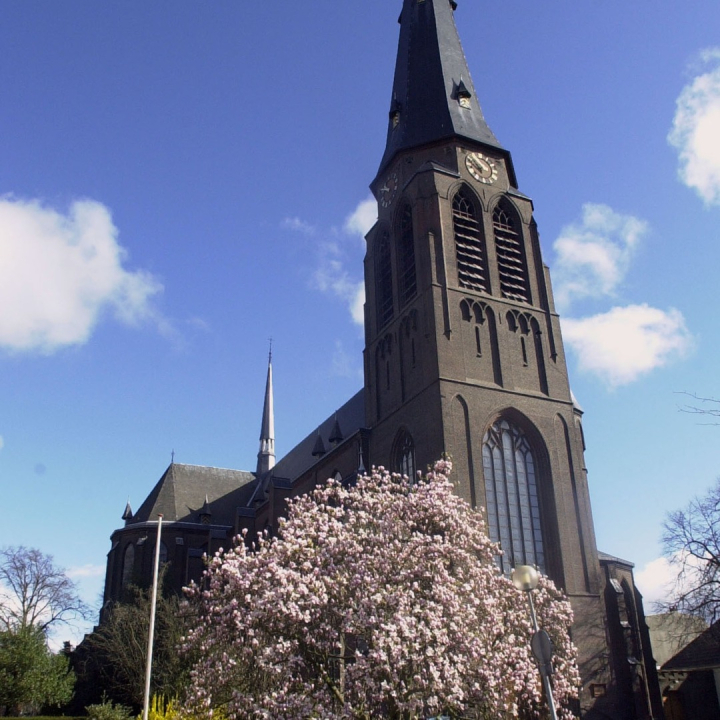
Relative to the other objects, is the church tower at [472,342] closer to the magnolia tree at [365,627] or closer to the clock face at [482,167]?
the clock face at [482,167]

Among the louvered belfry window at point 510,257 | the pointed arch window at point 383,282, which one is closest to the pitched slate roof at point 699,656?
the louvered belfry window at point 510,257

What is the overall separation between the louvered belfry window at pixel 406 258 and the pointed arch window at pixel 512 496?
775 cm

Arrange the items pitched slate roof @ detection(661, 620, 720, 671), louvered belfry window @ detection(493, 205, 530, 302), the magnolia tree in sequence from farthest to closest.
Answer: louvered belfry window @ detection(493, 205, 530, 302), pitched slate roof @ detection(661, 620, 720, 671), the magnolia tree

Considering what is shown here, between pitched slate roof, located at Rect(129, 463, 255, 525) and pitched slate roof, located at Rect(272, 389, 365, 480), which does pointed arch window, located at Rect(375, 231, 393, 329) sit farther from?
pitched slate roof, located at Rect(129, 463, 255, 525)

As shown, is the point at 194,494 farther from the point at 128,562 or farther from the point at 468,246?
the point at 468,246

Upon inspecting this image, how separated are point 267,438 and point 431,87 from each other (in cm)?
3257

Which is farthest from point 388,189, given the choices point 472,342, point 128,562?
point 128,562

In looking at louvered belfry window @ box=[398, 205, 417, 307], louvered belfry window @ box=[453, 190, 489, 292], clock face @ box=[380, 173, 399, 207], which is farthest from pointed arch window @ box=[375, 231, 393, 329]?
louvered belfry window @ box=[453, 190, 489, 292]

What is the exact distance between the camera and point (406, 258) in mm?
34219

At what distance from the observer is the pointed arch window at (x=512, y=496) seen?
26344mm

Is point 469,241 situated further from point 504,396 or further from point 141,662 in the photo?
point 141,662

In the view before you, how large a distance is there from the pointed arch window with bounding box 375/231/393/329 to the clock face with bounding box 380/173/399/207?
1954 mm

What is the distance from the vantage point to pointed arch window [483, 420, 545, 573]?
26344mm

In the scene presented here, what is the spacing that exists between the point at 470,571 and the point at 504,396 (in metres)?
12.9
